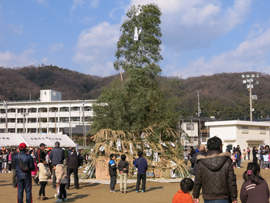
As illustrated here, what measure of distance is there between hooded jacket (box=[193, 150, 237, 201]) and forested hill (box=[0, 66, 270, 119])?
2001 inches

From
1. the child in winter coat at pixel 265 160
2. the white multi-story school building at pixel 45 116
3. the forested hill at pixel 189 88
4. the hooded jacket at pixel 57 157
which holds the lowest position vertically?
the child in winter coat at pixel 265 160

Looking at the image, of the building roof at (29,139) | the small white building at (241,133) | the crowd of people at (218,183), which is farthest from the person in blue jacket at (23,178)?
the small white building at (241,133)

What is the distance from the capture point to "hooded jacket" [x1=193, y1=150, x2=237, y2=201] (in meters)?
4.37

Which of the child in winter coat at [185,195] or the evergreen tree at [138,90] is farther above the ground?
the evergreen tree at [138,90]

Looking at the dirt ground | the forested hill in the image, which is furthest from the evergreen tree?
the forested hill

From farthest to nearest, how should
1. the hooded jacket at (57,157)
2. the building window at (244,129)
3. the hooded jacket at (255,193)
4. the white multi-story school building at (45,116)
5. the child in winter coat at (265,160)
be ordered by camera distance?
the white multi-story school building at (45,116) → the building window at (244,129) → the child in winter coat at (265,160) → the hooded jacket at (57,157) → the hooded jacket at (255,193)

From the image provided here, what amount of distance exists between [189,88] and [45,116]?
164 feet

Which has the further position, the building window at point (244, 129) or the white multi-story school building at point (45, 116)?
the white multi-story school building at point (45, 116)

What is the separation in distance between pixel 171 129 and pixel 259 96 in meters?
75.3

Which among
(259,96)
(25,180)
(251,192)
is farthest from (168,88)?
(259,96)

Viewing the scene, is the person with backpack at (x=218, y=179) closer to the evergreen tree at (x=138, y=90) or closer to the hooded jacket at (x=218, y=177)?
the hooded jacket at (x=218, y=177)

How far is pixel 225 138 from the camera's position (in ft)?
118

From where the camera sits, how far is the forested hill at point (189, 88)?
7425 cm

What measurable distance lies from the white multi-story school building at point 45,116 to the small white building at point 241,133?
42465mm
